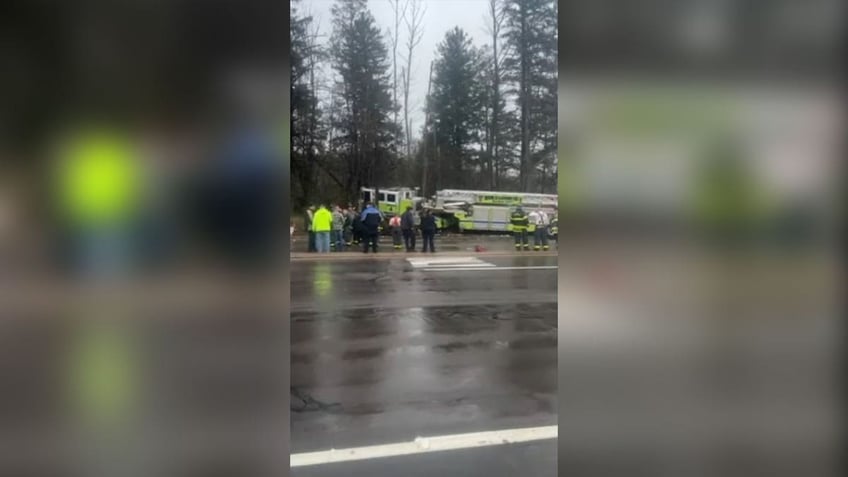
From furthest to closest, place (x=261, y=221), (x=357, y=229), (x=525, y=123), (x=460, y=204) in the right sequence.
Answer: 1. (x=460, y=204)
2. (x=525, y=123)
3. (x=357, y=229)
4. (x=261, y=221)

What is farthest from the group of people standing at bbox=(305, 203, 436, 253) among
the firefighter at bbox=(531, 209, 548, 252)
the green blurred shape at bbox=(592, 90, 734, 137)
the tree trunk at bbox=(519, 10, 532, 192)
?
the green blurred shape at bbox=(592, 90, 734, 137)

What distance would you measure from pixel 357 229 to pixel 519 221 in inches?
169

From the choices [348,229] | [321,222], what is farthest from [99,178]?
[348,229]

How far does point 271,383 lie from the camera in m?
1.57

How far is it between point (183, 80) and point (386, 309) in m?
6.48

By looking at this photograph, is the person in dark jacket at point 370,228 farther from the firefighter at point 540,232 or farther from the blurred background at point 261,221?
the blurred background at point 261,221

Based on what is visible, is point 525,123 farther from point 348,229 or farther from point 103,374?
point 103,374

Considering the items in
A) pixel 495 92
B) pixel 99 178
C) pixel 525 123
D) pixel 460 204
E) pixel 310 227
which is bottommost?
pixel 310 227

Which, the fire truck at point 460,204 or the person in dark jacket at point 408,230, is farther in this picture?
the fire truck at point 460,204

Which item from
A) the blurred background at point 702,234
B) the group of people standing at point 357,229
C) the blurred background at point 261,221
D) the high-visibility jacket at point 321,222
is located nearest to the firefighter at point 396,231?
the group of people standing at point 357,229

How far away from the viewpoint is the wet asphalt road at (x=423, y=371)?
3207 mm

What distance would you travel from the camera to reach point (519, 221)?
16.8 metres

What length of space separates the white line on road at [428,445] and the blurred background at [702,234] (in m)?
1.27

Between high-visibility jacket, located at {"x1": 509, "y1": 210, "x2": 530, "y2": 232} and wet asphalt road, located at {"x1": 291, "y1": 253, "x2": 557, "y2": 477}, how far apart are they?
6876 millimetres
